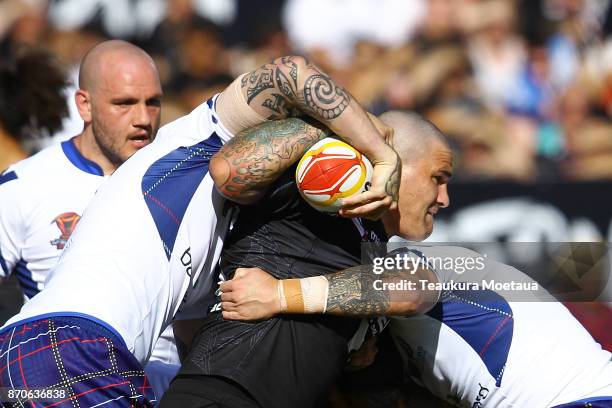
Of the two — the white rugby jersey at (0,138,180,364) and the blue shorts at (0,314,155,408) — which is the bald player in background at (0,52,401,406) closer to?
the blue shorts at (0,314,155,408)

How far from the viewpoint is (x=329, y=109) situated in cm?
370

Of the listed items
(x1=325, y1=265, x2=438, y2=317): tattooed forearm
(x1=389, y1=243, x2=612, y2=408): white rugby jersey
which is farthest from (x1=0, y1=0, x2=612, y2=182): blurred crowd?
(x1=325, y1=265, x2=438, y2=317): tattooed forearm

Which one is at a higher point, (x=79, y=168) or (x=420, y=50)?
(x=420, y=50)

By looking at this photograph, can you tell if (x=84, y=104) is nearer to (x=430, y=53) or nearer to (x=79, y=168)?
(x=79, y=168)

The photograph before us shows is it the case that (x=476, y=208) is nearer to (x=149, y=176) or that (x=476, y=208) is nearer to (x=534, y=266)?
(x=534, y=266)

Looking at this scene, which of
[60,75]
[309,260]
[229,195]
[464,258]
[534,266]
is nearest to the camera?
[229,195]

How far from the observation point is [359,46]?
29.2 ft

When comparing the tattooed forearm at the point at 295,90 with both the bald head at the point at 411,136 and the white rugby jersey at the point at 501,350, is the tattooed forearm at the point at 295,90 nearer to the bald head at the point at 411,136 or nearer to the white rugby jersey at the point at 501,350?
the bald head at the point at 411,136

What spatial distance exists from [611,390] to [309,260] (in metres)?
1.52

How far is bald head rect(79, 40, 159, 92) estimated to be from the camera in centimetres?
560

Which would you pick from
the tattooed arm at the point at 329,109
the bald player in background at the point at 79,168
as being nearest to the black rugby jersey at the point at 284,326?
the tattooed arm at the point at 329,109

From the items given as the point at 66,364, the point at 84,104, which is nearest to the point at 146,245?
the point at 66,364

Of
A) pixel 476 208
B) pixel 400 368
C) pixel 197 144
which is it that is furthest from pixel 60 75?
pixel 476 208

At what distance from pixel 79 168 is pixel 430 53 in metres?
4.53
